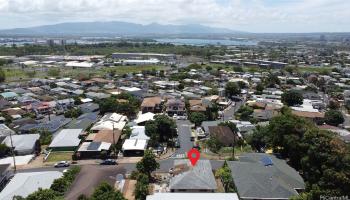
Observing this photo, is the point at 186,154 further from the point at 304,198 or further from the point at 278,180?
the point at 304,198

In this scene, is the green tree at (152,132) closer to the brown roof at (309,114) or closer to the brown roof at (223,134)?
the brown roof at (223,134)

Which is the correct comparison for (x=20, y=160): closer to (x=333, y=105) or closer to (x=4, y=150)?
(x=4, y=150)

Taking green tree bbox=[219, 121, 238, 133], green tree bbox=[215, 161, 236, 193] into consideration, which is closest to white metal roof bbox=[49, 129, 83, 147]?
green tree bbox=[215, 161, 236, 193]

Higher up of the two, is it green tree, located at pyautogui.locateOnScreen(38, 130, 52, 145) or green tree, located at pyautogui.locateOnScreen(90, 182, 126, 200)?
green tree, located at pyautogui.locateOnScreen(90, 182, 126, 200)

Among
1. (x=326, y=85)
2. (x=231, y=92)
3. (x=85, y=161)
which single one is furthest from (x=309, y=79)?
(x=85, y=161)

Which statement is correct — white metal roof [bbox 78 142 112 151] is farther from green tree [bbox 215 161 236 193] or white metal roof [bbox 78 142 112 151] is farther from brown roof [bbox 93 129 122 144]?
green tree [bbox 215 161 236 193]

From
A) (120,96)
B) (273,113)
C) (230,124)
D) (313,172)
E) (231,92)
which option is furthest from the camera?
(231,92)
